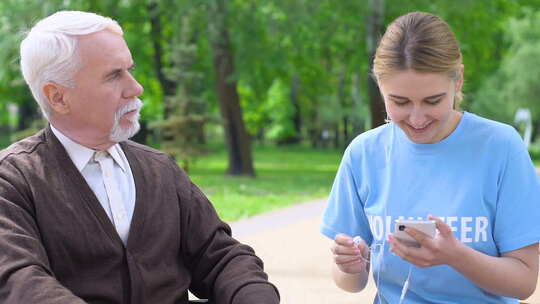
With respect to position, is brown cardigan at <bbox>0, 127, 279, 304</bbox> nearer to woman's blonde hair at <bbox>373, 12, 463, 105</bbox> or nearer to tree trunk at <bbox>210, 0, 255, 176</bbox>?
woman's blonde hair at <bbox>373, 12, 463, 105</bbox>

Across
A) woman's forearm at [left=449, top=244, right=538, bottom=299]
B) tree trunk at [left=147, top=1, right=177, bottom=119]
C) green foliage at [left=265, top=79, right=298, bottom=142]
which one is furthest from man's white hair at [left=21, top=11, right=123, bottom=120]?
green foliage at [left=265, top=79, right=298, bottom=142]

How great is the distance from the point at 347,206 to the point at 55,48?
1.19m

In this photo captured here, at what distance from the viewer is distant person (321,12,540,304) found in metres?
2.56

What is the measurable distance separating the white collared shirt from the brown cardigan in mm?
37

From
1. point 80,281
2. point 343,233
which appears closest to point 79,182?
point 80,281

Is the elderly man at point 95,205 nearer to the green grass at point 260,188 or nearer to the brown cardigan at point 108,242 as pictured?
the brown cardigan at point 108,242

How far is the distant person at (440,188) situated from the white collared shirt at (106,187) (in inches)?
29.3

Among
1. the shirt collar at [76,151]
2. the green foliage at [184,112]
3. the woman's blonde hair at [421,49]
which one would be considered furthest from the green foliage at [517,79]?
the shirt collar at [76,151]

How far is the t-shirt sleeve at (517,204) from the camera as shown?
2584 millimetres

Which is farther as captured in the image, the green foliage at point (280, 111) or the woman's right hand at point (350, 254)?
the green foliage at point (280, 111)

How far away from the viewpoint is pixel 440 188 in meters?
2.69

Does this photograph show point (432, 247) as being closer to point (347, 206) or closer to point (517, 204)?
point (517, 204)

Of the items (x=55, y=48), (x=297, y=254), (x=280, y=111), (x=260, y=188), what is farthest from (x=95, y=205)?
(x=280, y=111)

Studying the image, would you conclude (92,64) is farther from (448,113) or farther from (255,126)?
(255,126)
